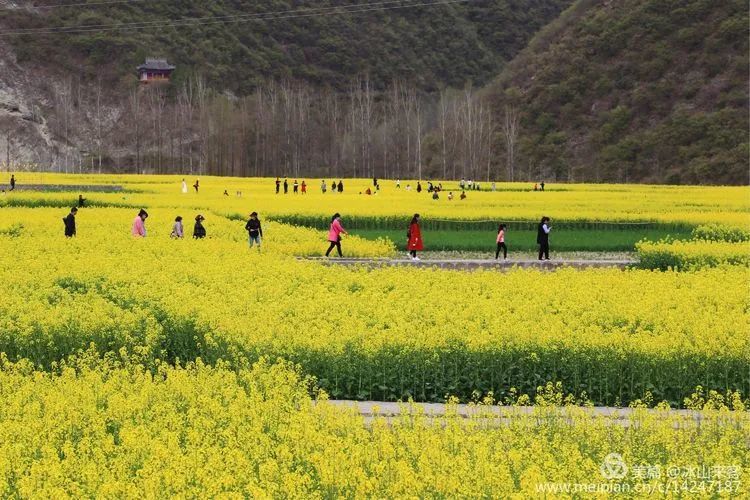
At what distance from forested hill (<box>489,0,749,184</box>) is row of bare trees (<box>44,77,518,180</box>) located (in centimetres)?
447

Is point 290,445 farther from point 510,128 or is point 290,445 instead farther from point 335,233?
point 510,128

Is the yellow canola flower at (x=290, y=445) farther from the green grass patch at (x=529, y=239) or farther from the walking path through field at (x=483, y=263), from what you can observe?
the green grass patch at (x=529, y=239)

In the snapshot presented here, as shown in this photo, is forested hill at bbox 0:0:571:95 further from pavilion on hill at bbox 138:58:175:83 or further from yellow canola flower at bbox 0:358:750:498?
yellow canola flower at bbox 0:358:750:498

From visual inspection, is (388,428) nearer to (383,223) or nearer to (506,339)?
(506,339)

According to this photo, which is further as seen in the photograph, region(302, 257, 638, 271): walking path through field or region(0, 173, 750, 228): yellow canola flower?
region(0, 173, 750, 228): yellow canola flower

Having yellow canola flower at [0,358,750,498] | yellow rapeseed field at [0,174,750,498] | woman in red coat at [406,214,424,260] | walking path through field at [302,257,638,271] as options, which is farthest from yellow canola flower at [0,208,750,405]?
woman in red coat at [406,214,424,260]

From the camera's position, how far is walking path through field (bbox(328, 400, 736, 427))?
10.5 meters

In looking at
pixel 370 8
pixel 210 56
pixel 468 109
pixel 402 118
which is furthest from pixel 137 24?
pixel 468 109

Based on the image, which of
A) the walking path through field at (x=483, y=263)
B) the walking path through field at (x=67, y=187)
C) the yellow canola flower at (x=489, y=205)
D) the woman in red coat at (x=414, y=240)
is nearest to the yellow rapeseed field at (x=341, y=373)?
the walking path through field at (x=483, y=263)

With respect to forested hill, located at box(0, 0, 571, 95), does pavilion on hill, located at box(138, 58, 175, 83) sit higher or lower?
lower

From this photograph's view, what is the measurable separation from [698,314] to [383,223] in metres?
28.7

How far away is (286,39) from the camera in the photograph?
485 feet

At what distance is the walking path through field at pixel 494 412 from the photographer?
34.6 ft

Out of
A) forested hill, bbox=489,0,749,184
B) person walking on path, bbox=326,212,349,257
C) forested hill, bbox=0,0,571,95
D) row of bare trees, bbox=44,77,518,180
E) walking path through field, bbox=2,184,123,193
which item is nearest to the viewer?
person walking on path, bbox=326,212,349,257
